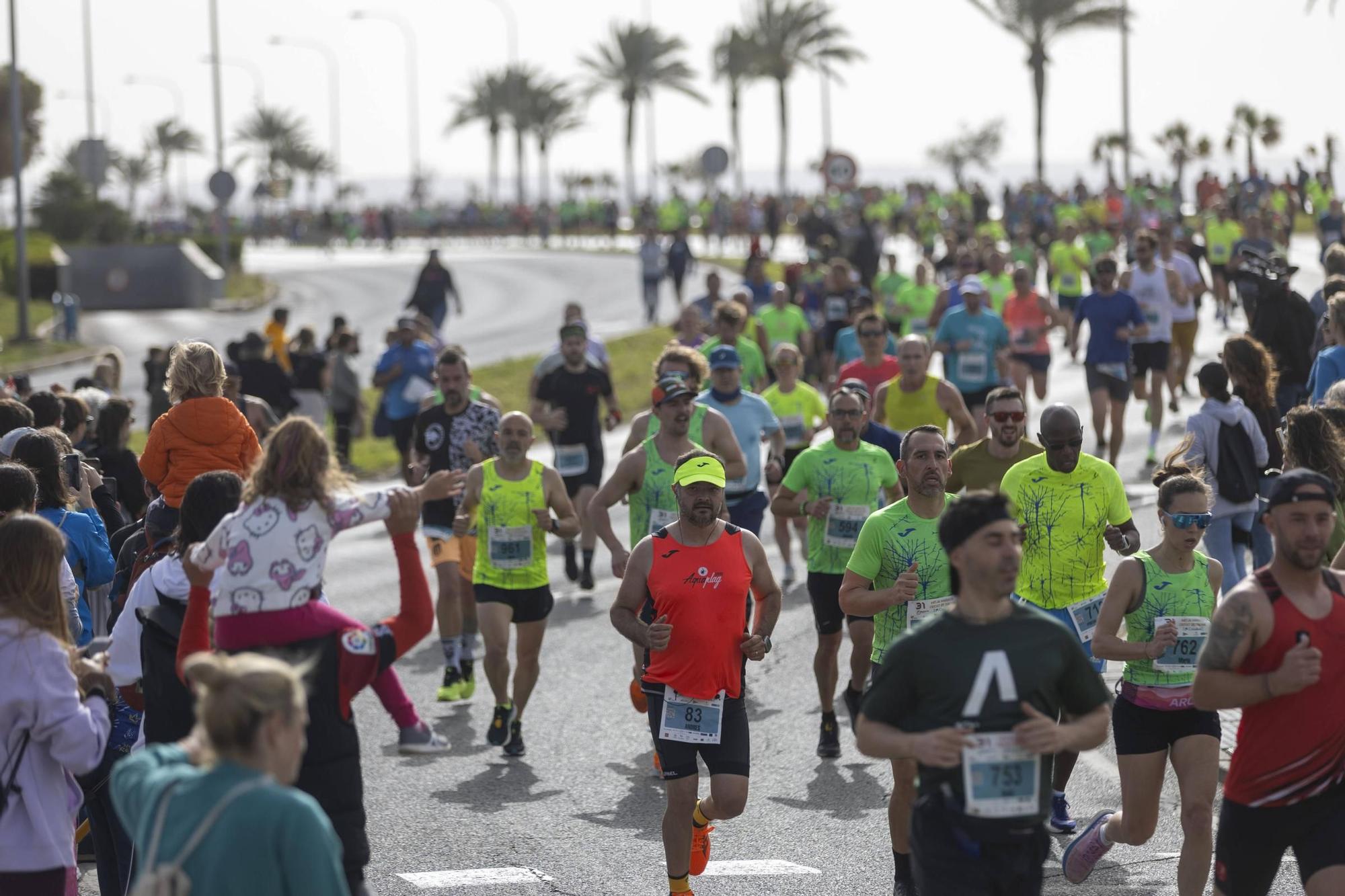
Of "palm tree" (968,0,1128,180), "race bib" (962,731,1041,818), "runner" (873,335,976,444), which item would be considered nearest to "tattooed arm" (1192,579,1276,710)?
"race bib" (962,731,1041,818)

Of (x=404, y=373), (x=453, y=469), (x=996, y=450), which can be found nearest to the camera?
(x=996, y=450)

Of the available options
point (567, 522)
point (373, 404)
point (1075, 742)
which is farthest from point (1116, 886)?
point (373, 404)

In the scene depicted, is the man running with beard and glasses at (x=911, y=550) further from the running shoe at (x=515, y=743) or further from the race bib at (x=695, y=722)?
the running shoe at (x=515, y=743)

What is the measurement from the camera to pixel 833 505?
32.1ft

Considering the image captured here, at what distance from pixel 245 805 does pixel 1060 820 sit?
496 cm

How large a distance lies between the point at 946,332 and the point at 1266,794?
1066 cm

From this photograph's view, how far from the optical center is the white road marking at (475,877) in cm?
768

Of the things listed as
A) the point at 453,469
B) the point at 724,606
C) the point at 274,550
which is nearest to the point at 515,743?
the point at 453,469

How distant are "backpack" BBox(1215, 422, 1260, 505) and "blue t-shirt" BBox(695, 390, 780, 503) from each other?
2.73 m

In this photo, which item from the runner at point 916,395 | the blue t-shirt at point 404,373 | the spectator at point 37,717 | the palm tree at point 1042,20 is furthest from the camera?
the palm tree at point 1042,20

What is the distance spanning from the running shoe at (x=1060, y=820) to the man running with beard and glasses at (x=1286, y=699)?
8.39 feet

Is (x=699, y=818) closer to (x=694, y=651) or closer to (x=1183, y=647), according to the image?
(x=694, y=651)

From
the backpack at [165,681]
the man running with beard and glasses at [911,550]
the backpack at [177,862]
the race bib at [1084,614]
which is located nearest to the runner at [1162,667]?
the man running with beard and glasses at [911,550]

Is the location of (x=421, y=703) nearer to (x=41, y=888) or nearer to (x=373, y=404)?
(x=41, y=888)
